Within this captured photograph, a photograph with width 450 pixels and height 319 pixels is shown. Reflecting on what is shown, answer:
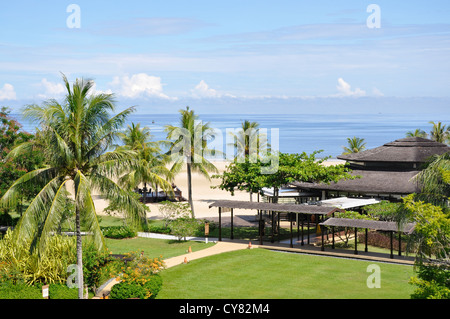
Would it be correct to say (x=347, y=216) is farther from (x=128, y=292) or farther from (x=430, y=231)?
(x=128, y=292)

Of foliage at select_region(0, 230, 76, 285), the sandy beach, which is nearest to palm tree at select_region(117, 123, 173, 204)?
the sandy beach

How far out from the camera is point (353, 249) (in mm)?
33719

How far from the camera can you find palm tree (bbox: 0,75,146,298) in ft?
68.0

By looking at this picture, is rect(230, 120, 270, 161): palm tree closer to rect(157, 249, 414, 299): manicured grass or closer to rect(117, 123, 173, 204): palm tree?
rect(117, 123, 173, 204): palm tree

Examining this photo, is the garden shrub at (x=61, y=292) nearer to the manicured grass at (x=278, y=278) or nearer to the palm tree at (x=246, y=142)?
the manicured grass at (x=278, y=278)

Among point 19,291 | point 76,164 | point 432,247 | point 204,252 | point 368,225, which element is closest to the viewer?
point 432,247

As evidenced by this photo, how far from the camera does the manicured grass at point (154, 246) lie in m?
33.2

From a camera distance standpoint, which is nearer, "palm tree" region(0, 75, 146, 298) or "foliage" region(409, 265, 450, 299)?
"foliage" region(409, 265, 450, 299)

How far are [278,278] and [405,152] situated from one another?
79.8 feet

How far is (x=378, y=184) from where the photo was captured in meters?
43.0

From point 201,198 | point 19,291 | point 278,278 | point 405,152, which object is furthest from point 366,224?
point 201,198

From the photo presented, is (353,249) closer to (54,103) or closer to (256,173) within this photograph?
(256,173)

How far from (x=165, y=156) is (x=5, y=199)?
999 inches

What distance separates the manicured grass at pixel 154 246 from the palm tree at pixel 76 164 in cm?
1060
